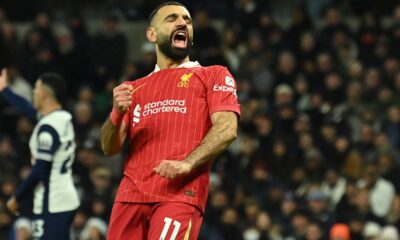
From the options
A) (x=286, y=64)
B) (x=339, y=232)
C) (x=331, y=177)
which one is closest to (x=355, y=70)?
(x=286, y=64)

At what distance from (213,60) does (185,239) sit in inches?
408

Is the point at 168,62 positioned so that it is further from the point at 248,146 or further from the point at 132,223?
the point at 248,146

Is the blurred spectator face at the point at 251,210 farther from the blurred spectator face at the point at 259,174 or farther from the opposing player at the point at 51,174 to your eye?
the opposing player at the point at 51,174

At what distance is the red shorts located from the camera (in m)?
6.55

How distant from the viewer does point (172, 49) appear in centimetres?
696

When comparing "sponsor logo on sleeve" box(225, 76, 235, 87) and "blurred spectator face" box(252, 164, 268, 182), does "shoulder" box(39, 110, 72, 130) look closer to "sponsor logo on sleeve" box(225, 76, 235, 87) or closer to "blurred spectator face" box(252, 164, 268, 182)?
"sponsor logo on sleeve" box(225, 76, 235, 87)

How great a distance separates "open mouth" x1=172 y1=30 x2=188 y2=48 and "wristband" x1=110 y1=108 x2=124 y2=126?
2.01ft

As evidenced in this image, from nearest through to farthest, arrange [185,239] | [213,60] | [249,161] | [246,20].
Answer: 1. [185,239]
2. [249,161]
3. [213,60]
4. [246,20]

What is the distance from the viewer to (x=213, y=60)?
55.2 ft

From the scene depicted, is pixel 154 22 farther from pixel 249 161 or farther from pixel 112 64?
pixel 112 64

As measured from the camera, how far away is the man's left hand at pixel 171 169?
6.24m

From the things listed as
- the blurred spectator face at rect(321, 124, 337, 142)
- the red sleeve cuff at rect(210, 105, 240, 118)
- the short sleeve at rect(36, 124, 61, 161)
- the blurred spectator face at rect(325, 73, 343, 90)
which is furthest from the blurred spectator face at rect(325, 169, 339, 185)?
the red sleeve cuff at rect(210, 105, 240, 118)

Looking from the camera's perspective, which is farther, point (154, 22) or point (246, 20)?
point (246, 20)

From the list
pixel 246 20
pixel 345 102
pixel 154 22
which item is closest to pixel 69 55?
pixel 246 20
